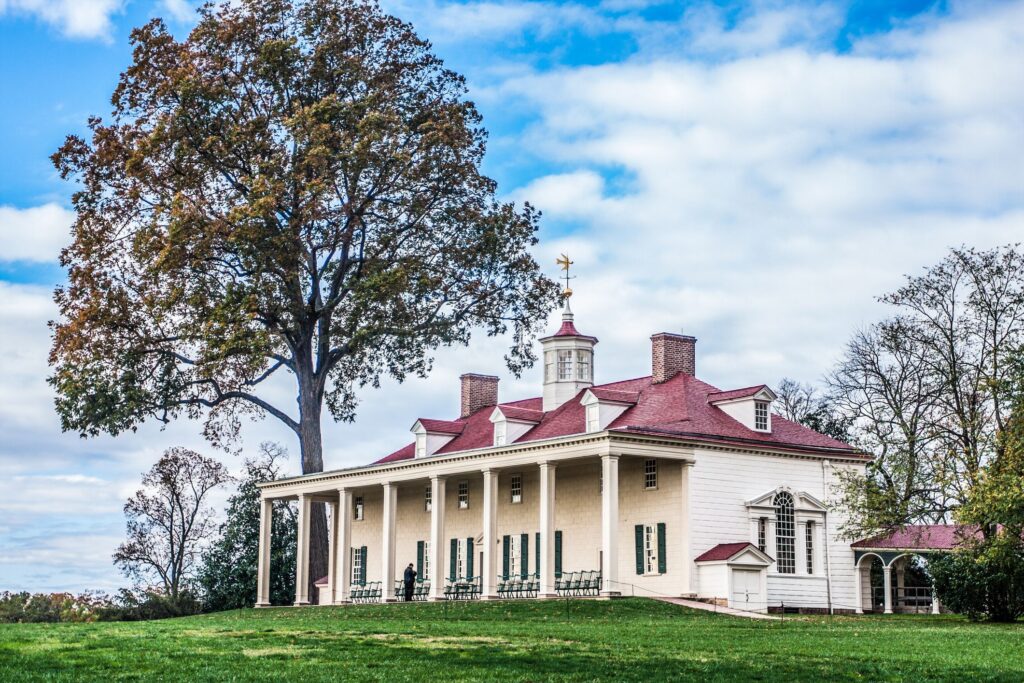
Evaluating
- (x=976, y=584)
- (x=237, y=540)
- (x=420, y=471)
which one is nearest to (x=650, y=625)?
(x=976, y=584)

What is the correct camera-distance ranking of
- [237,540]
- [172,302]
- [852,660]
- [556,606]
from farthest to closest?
[237,540], [172,302], [556,606], [852,660]

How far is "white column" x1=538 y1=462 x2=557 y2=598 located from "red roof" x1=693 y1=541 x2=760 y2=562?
421 centimetres

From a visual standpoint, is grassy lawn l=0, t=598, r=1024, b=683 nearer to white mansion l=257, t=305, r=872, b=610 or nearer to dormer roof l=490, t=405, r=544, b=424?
white mansion l=257, t=305, r=872, b=610

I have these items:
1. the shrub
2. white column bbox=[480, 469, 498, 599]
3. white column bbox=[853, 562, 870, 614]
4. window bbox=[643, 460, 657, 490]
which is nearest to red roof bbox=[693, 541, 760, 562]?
window bbox=[643, 460, 657, 490]

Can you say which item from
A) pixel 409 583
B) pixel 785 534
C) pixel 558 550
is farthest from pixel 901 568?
pixel 409 583

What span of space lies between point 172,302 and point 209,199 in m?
3.82

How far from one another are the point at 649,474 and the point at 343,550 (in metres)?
12.9

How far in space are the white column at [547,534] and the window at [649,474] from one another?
323cm

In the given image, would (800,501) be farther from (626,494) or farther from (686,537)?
(626,494)

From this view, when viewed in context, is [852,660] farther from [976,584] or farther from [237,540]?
[237,540]

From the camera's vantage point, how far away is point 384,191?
143ft

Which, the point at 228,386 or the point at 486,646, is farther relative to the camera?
the point at 228,386

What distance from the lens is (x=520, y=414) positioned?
1734 inches

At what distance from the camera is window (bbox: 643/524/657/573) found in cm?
3934
